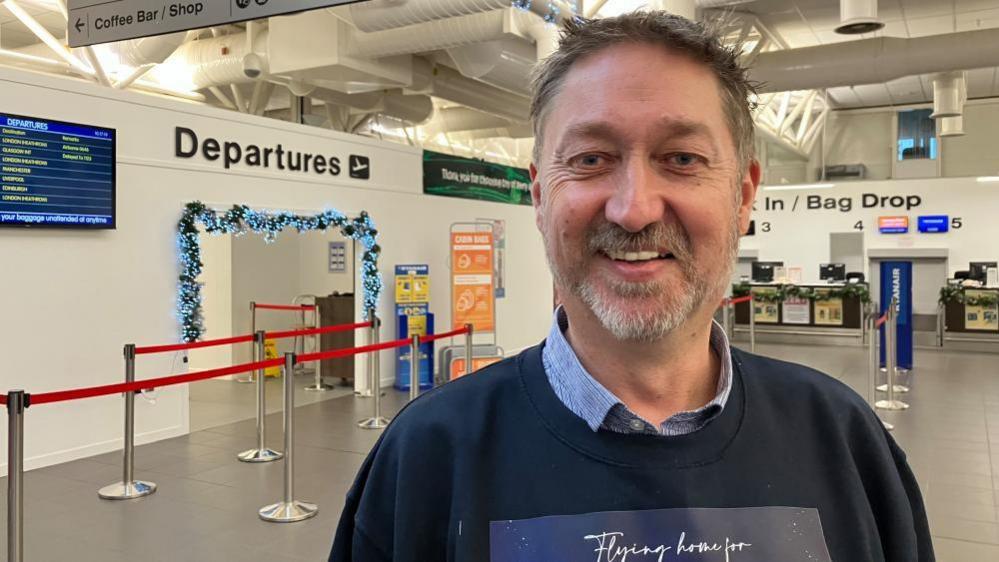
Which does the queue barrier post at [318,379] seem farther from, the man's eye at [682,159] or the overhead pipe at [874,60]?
the man's eye at [682,159]

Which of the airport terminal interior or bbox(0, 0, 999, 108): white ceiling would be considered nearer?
the airport terminal interior

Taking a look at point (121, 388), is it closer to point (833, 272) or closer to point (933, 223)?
point (833, 272)

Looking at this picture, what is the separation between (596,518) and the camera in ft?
3.24

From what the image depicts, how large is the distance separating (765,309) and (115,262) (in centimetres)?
1162

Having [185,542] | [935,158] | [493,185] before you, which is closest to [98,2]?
[185,542]

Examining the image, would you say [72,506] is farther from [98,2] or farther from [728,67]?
[728,67]

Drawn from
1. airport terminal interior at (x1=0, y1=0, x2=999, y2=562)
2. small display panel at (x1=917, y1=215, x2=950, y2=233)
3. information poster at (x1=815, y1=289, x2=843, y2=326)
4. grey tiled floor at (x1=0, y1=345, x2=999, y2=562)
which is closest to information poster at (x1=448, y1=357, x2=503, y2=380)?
airport terminal interior at (x1=0, y1=0, x2=999, y2=562)

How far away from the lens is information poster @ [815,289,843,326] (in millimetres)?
14125

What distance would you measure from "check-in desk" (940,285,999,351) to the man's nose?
48.2 feet

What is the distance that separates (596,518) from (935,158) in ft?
66.8

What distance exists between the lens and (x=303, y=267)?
482 inches

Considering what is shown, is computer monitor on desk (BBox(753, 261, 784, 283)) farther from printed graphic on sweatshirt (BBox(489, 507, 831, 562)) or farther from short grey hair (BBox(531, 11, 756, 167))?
printed graphic on sweatshirt (BBox(489, 507, 831, 562))

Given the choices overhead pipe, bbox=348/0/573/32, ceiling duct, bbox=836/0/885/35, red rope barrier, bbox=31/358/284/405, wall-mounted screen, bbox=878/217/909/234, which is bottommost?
red rope barrier, bbox=31/358/284/405

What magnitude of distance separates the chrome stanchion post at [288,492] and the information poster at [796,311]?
1156cm
